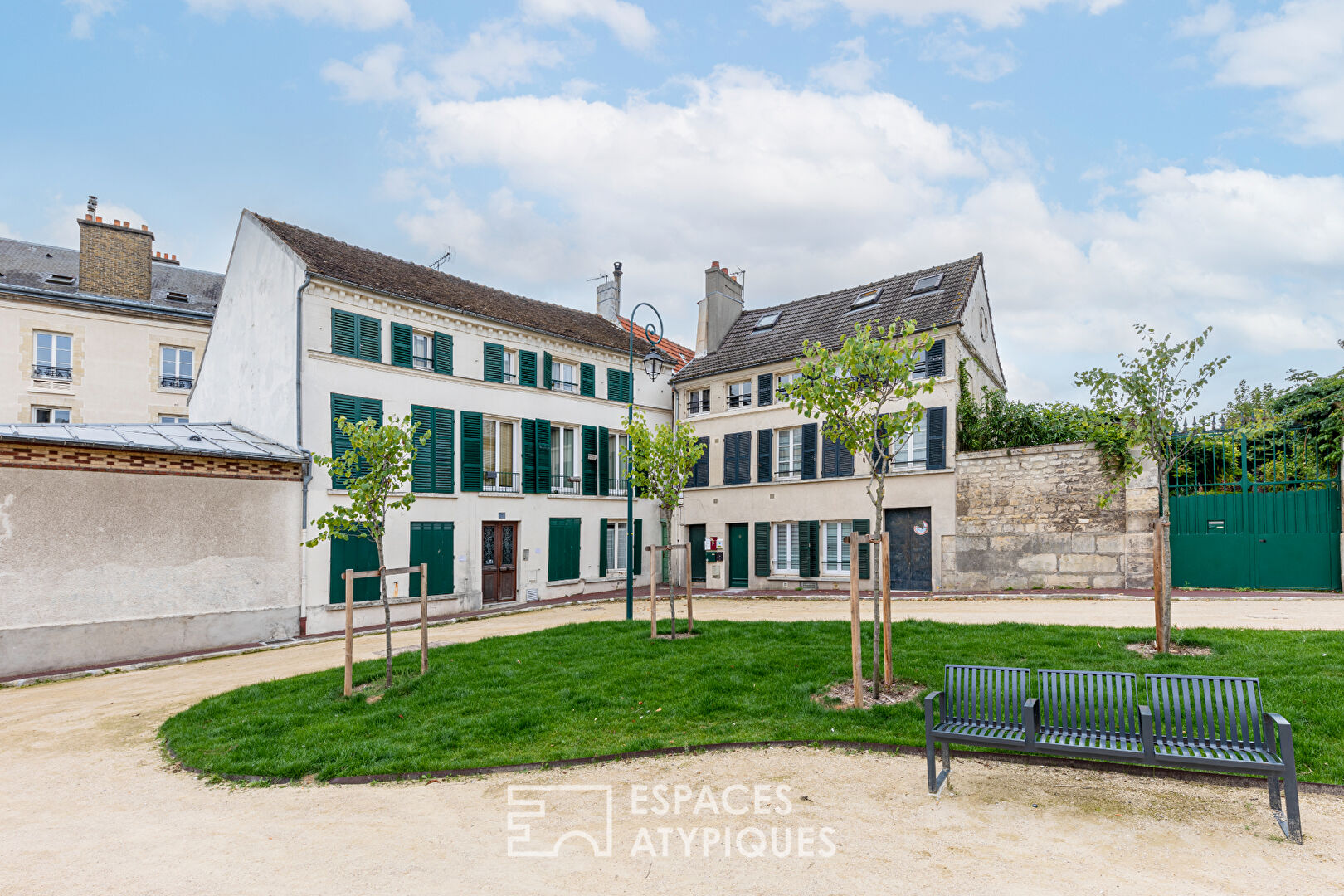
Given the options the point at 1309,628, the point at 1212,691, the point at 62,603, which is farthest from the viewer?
the point at 62,603

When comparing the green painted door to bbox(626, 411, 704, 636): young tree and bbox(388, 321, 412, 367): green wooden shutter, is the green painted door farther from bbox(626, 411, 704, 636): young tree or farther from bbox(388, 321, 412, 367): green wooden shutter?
bbox(626, 411, 704, 636): young tree

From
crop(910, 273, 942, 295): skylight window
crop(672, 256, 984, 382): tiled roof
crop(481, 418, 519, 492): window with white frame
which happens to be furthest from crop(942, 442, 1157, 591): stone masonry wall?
crop(481, 418, 519, 492): window with white frame

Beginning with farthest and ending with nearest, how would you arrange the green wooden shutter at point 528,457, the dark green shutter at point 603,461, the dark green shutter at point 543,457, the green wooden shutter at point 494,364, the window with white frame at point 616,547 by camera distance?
the window with white frame at point 616,547 → the dark green shutter at point 603,461 → the dark green shutter at point 543,457 → the green wooden shutter at point 528,457 → the green wooden shutter at point 494,364

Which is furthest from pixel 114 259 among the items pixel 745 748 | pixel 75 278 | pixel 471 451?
pixel 745 748

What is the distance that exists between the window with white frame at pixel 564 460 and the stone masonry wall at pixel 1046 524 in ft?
35.5

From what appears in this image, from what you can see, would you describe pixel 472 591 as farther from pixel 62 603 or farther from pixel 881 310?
pixel 881 310

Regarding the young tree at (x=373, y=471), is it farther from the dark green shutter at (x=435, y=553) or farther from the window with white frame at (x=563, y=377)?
the window with white frame at (x=563, y=377)

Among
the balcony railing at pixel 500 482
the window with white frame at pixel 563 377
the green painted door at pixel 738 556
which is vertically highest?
the window with white frame at pixel 563 377

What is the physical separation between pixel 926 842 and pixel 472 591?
17.3 metres

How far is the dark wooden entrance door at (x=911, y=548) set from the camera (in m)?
20.4

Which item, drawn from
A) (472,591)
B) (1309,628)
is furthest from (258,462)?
(1309,628)

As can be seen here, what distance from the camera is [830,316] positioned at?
24.8 metres

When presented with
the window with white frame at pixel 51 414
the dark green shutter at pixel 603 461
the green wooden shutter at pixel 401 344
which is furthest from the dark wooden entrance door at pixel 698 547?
the window with white frame at pixel 51 414

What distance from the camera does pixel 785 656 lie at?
9.77 meters
